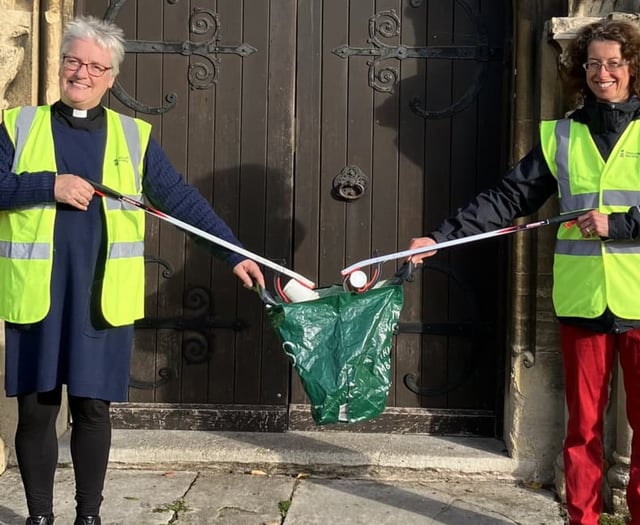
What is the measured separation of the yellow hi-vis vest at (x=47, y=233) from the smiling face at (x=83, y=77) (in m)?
0.11

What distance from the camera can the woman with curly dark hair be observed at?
278 centimetres

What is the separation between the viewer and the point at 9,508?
3.47 m

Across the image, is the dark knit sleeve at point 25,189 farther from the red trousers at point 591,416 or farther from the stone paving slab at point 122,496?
the red trousers at point 591,416

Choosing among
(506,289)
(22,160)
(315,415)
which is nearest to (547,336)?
(506,289)

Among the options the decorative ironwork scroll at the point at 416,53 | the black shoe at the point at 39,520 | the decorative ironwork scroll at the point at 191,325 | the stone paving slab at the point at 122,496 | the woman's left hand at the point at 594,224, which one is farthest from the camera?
the decorative ironwork scroll at the point at 191,325

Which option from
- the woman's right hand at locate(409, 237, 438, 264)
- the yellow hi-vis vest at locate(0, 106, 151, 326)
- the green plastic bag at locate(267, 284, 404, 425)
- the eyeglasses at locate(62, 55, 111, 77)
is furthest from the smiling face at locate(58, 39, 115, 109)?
the woman's right hand at locate(409, 237, 438, 264)

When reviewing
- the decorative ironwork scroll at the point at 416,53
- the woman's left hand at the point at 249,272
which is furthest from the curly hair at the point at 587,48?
the woman's left hand at the point at 249,272

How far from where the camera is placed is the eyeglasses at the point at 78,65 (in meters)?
2.82

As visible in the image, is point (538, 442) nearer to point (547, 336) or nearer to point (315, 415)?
point (547, 336)

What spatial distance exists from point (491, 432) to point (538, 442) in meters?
0.35

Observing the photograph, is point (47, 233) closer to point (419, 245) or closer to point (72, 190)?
point (72, 190)

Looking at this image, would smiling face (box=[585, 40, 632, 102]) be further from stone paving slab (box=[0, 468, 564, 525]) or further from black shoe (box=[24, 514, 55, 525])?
black shoe (box=[24, 514, 55, 525])

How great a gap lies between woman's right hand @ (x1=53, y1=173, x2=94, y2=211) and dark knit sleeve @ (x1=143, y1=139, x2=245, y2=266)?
33 centimetres

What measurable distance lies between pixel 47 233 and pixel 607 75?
1.76 m
